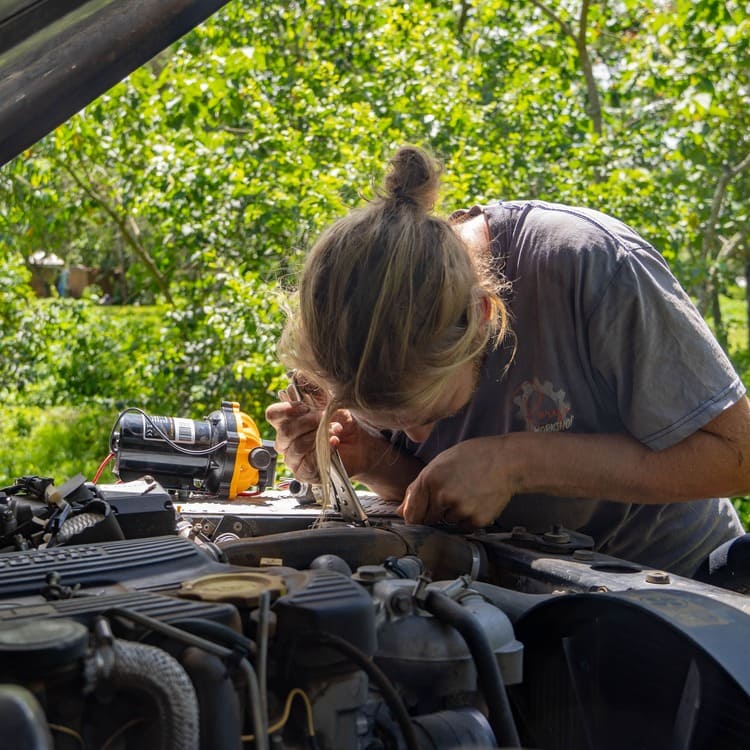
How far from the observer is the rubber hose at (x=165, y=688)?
3.21ft

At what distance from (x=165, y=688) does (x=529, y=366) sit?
1.17 meters

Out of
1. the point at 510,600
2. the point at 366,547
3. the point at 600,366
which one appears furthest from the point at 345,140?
the point at 510,600

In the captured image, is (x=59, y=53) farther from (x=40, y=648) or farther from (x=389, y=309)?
(x=40, y=648)

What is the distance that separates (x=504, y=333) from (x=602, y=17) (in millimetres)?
5072

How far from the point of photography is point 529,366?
78.2 inches

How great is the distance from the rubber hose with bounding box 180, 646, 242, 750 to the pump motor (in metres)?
1.15

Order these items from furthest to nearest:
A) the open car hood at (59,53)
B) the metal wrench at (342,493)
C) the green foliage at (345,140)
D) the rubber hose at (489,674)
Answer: the green foliage at (345,140)
the metal wrench at (342,493)
the open car hood at (59,53)
the rubber hose at (489,674)

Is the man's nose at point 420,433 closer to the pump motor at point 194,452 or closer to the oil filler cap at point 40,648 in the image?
the pump motor at point 194,452

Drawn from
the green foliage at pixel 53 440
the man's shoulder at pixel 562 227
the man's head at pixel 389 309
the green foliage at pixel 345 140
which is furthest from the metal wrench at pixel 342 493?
the green foliage at pixel 53 440

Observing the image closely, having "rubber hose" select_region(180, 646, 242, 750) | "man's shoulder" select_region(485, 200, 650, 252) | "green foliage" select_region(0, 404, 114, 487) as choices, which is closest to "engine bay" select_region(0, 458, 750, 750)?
"rubber hose" select_region(180, 646, 242, 750)

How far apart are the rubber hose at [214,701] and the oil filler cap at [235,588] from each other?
0.11 meters

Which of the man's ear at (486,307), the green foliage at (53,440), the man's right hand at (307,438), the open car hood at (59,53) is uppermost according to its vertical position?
the open car hood at (59,53)

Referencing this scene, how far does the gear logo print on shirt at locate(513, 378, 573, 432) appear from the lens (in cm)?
196

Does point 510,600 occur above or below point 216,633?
below
